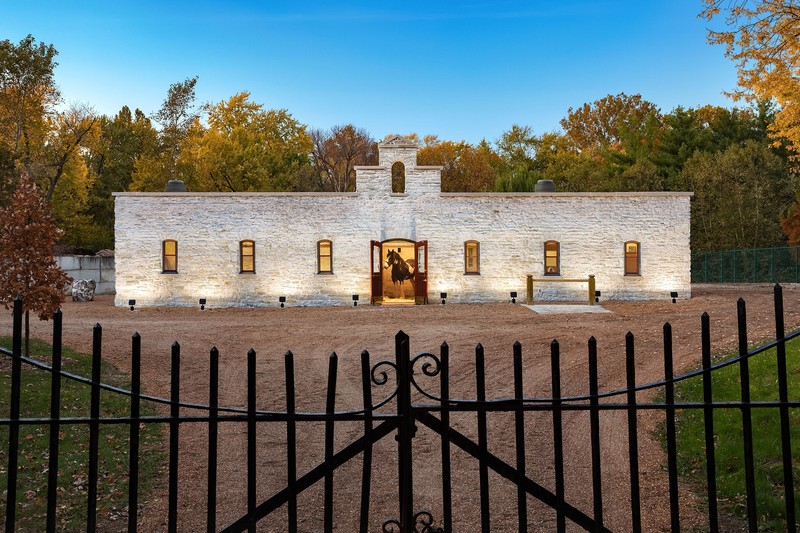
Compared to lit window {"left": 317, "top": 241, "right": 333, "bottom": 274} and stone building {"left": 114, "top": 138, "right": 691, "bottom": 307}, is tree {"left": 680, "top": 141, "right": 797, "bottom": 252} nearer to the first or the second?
stone building {"left": 114, "top": 138, "right": 691, "bottom": 307}

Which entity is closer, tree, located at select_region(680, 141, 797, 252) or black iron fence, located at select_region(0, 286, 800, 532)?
black iron fence, located at select_region(0, 286, 800, 532)

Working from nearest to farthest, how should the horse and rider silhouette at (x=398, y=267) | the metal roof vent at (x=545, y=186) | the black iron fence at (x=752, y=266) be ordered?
the horse and rider silhouette at (x=398, y=267), the metal roof vent at (x=545, y=186), the black iron fence at (x=752, y=266)

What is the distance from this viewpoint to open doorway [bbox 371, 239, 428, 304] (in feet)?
80.8

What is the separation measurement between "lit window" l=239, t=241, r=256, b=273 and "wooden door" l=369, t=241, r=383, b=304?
4663 millimetres

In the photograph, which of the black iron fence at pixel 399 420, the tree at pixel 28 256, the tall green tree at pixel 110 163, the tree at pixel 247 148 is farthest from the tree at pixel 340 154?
the black iron fence at pixel 399 420

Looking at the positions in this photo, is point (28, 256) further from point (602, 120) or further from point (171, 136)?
point (602, 120)

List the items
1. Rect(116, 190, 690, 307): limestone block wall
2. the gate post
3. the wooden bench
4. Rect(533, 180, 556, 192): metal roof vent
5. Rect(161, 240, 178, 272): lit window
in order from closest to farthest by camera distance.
→ the gate post < the wooden bench < Rect(116, 190, 690, 307): limestone block wall < Rect(161, 240, 178, 272): lit window < Rect(533, 180, 556, 192): metal roof vent

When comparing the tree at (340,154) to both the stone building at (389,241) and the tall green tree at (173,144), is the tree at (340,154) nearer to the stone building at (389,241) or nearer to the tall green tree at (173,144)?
the tall green tree at (173,144)

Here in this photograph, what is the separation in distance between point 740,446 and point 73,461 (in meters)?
7.28

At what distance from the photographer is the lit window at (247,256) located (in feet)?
80.8

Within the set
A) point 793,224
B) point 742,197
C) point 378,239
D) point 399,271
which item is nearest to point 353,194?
point 378,239

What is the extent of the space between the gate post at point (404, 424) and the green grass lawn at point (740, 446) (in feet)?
12.0

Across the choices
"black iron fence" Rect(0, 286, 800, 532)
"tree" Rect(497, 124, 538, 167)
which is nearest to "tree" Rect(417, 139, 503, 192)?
"tree" Rect(497, 124, 538, 167)

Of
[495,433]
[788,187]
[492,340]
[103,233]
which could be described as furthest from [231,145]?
[495,433]
